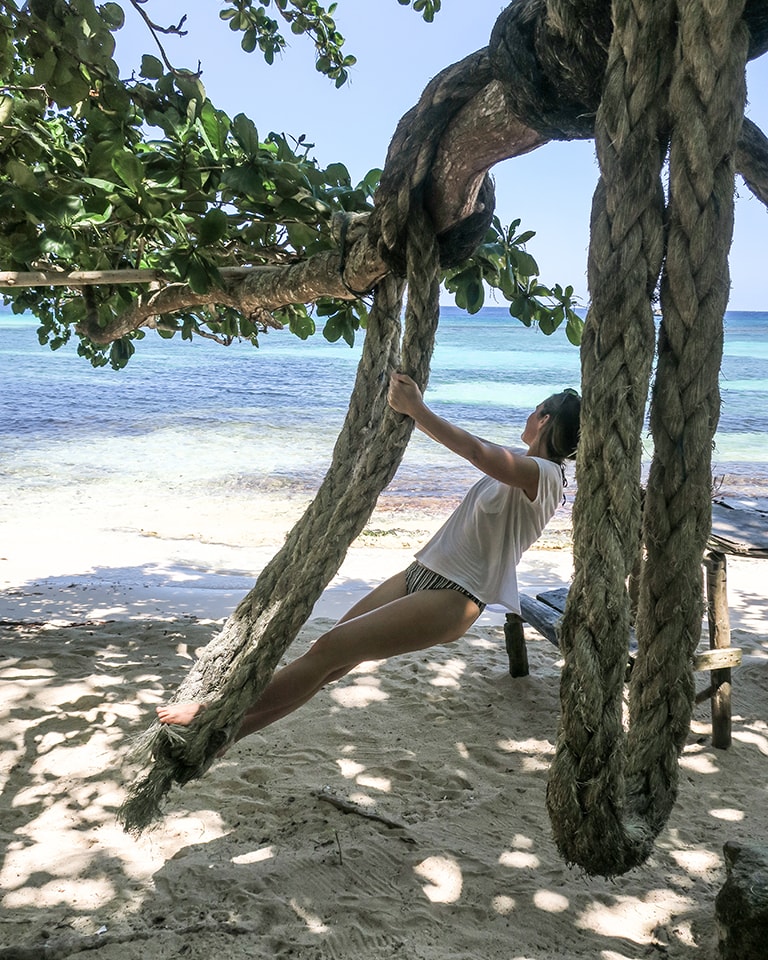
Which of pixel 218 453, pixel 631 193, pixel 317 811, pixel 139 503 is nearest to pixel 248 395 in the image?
pixel 218 453

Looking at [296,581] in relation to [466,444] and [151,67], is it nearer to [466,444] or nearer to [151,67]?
[466,444]

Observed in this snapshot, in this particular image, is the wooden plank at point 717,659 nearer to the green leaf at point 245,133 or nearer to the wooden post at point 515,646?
the wooden post at point 515,646

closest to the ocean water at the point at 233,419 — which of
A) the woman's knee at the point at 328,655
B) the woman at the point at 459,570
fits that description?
the woman at the point at 459,570

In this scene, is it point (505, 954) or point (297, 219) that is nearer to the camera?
point (505, 954)

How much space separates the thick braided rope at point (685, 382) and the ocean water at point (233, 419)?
2.51 meters

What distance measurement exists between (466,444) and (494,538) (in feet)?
1.28

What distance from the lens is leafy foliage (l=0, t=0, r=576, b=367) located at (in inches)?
75.7

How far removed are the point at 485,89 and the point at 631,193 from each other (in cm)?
62

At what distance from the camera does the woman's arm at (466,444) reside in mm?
1757

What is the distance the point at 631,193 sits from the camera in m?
0.96

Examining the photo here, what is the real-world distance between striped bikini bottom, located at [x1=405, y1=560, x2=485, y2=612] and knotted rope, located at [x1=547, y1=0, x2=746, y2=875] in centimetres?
107

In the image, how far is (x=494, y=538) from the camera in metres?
2.24

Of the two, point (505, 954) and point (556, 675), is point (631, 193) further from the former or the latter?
point (556, 675)

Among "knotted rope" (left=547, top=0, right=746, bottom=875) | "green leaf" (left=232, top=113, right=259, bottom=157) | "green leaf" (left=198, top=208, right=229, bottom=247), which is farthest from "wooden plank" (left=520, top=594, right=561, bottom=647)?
"knotted rope" (left=547, top=0, right=746, bottom=875)
